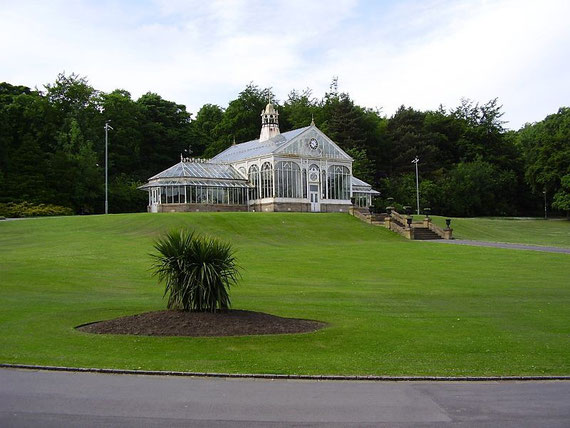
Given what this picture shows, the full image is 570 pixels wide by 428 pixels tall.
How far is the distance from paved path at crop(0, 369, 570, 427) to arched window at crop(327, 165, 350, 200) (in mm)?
54783

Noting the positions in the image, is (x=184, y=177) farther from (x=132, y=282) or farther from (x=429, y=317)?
(x=429, y=317)

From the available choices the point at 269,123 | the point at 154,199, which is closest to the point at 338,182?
the point at 269,123

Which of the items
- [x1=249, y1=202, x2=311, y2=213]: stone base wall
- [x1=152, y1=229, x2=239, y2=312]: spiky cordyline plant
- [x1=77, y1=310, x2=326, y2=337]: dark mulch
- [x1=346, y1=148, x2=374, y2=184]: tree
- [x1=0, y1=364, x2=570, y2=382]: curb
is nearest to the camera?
[x1=0, y1=364, x2=570, y2=382]: curb

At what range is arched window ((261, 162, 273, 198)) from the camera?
201 ft

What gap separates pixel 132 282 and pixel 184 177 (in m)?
38.1

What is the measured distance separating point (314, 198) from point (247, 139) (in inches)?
1177

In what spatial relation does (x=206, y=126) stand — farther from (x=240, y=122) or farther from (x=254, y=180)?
(x=254, y=180)

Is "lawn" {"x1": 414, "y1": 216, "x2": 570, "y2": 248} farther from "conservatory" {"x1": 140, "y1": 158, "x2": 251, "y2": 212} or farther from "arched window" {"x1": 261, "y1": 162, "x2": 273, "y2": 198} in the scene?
"conservatory" {"x1": 140, "y1": 158, "x2": 251, "y2": 212}

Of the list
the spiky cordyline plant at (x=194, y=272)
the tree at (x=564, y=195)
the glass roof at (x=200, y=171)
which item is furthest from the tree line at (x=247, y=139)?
the spiky cordyline plant at (x=194, y=272)

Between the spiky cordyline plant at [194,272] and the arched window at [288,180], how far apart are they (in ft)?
154

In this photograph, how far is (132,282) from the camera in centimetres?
2214

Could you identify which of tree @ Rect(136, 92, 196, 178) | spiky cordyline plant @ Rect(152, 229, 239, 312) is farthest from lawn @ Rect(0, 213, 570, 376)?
tree @ Rect(136, 92, 196, 178)

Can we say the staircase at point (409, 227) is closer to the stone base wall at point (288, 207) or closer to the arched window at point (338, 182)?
the stone base wall at point (288, 207)

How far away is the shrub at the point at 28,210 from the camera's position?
5706 cm
